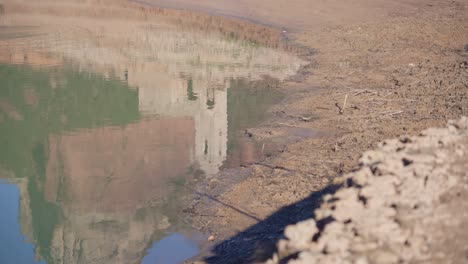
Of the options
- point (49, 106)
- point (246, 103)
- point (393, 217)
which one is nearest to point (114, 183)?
point (246, 103)

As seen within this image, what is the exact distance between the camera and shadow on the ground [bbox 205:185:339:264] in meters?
6.35

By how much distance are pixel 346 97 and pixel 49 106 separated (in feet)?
20.6

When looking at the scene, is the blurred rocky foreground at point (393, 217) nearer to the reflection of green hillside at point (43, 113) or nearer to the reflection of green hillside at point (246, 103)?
the reflection of green hillside at point (43, 113)

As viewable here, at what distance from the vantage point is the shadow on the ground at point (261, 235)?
6348 mm

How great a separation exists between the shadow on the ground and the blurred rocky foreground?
88 cm

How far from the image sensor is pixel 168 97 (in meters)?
14.2

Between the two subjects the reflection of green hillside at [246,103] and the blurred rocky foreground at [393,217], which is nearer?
the blurred rocky foreground at [393,217]

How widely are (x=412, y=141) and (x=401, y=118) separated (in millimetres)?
5170

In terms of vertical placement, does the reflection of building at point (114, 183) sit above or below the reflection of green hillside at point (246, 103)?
below

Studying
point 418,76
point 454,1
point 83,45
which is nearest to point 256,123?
point 418,76

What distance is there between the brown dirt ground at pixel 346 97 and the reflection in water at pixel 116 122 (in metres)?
0.71

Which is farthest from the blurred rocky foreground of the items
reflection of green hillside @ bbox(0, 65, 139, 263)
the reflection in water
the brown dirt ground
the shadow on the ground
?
reflection of green hillside @ bbox(0, 65, 139, 263)

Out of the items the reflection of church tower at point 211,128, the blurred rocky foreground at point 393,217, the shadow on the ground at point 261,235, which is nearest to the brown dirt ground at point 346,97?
the shadow on the ground at point 261,235

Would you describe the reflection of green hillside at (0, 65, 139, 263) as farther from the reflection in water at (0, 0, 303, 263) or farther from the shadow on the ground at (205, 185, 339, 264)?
the shadow on the ground at (205, 185, 339, 264)
